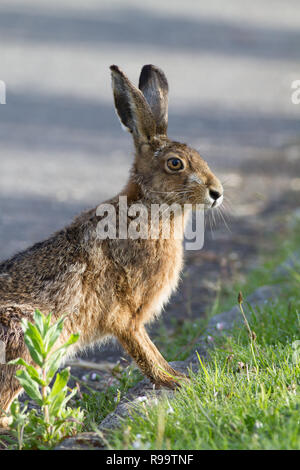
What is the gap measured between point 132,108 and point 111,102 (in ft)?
20.9

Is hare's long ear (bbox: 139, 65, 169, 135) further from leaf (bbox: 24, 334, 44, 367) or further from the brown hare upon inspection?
leaf (bbox: 24, 334, 44, 367)

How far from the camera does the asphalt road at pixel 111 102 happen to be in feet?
28.1

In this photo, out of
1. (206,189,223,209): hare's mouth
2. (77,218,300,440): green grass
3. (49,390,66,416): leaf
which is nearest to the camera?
(49,390,66,416): leaf

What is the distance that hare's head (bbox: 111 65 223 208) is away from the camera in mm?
4453

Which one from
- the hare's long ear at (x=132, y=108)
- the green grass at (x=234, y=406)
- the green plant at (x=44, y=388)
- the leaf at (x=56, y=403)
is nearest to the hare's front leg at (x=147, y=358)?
the green grass at (x=234, y=406)

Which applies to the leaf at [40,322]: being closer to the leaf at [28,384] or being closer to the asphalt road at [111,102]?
the leaf at [28,384]

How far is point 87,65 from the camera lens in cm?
1180

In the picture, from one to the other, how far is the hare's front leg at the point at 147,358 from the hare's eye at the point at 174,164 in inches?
39.3

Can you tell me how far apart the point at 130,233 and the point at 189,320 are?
1523mm

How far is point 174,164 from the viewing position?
178 inches

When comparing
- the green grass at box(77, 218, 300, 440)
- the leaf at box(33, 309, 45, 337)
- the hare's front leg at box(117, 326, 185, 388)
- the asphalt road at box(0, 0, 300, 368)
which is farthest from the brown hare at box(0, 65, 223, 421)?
the asphalt road at box(0, 0, 300, 368)
